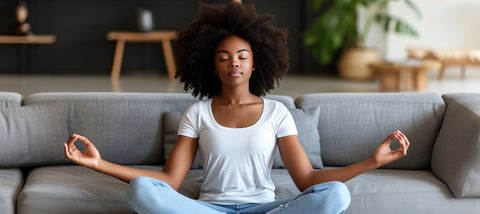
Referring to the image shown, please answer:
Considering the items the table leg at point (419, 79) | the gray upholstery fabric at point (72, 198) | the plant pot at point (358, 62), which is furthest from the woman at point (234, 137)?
the plant pot at point (358, 62)

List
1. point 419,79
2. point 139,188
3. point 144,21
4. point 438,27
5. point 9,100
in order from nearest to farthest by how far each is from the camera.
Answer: point 139,188 → point 9,100 → point 419,79 → point 144,21 → point 438,27

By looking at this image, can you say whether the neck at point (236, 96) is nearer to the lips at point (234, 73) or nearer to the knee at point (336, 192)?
the lips at point (234, 73)

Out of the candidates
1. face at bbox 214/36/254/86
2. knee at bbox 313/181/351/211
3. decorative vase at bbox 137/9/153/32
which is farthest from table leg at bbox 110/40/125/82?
knee at bbox 313/181/351/211

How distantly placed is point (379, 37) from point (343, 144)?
5463 millimetres

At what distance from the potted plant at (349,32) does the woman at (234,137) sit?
4830 mm

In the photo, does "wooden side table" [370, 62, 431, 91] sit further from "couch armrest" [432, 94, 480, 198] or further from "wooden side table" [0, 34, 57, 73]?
"wooden side table" [0, 34, 57, 73]

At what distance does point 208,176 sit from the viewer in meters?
1.78

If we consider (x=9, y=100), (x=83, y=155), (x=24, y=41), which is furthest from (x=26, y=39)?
(x=83, y=155)

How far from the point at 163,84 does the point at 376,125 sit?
4321 millimetres

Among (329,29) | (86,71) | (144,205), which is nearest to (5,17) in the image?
(86,71)

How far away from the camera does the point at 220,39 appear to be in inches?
72.7

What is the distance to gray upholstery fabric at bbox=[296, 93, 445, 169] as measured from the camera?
7.43 feet

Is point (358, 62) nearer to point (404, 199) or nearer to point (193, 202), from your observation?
point (404, 199)

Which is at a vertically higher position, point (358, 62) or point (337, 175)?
point (337, 175)
